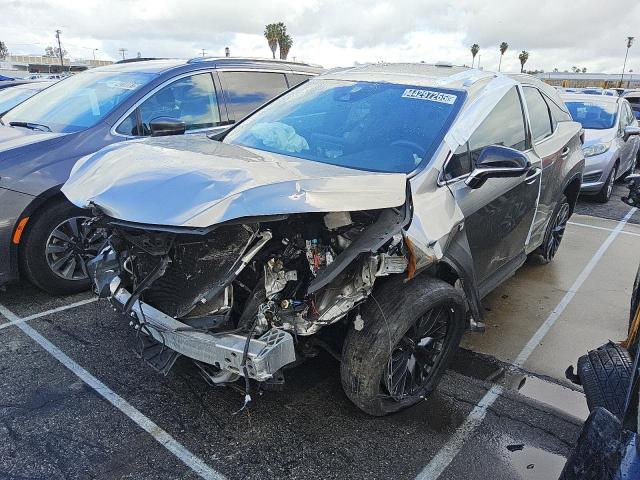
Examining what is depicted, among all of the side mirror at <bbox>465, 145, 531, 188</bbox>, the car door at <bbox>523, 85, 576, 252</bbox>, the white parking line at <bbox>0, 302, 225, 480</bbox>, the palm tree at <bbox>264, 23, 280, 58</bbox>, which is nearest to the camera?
the white parking line at <bbox>0, 302, 225, 480</bbox>

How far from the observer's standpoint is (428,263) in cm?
275

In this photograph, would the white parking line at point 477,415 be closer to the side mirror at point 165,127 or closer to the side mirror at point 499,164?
the side mirror at point 499,164

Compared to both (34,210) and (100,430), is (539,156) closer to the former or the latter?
(100,430)

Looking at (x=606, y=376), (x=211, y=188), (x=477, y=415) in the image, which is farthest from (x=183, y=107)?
(x=606, y=376)

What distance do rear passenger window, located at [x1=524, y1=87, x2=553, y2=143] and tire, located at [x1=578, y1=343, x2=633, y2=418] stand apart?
2113mm

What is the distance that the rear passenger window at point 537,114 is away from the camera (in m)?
4.30

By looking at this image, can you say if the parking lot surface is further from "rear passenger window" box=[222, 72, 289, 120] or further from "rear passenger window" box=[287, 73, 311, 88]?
"rear passenger window" box=[287, 73, 311, 88]

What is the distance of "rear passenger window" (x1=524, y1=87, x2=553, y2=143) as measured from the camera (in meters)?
4.30

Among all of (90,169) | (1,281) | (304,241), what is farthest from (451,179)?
(1,281)

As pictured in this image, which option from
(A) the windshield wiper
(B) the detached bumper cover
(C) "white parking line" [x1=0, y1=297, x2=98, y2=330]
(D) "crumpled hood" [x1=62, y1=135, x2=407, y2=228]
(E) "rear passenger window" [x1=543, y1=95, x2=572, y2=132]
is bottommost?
(C) "white parking line" [x1=0, y1=297, x2=98, y2=330]

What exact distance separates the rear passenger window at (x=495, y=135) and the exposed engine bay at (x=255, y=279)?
86 cm

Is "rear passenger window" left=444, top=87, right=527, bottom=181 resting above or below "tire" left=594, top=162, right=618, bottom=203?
above

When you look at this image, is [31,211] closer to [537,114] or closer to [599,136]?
[537,114]

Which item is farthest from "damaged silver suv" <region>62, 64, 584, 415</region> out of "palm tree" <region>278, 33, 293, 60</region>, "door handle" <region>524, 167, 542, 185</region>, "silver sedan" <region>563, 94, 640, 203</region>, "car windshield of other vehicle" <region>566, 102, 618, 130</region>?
"palm tree" <region>278, 33, 293, 60</region>
